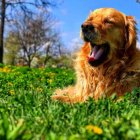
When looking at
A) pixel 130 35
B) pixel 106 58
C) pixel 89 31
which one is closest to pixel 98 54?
pixel 106 58

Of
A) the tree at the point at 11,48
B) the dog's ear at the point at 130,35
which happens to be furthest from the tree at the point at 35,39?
the dog's ear at the point at 130,35

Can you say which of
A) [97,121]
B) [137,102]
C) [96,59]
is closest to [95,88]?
[96,59]

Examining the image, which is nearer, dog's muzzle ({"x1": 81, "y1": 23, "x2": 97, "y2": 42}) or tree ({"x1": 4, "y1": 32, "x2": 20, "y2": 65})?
dog's muzzle ({"x1": 81, "y1": 23, "x2": 97, "y2": 42})

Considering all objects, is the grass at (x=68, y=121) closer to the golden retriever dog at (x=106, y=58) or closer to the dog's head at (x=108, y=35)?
the golden retriever dog at (x=106, y=58)

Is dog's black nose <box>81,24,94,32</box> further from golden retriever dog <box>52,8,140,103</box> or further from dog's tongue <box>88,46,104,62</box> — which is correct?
dog's tongue <box>88,46,104,62</box>

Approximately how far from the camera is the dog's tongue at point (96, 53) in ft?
21.7

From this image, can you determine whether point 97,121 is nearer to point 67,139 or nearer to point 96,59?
point 67,139

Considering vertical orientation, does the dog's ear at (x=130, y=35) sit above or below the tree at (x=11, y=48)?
below

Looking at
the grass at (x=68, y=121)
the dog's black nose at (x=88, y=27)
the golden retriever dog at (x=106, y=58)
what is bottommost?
the grass at (x=68, y=121)

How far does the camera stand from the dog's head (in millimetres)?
6418

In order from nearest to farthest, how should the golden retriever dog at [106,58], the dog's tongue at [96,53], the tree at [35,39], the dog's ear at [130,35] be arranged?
1. the golden retriever dog at [106,58]
2. the dog's tongue at [96,53]
3. the dog's ear at [130,35]
4. the tree at [35,39]

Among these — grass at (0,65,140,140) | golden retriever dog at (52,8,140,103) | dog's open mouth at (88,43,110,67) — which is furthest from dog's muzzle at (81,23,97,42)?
grass at (0,65,140,140)

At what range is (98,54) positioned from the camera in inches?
261

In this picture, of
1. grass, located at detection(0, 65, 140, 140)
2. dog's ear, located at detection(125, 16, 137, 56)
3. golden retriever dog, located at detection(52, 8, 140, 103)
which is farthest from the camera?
dog's ear, located at detection(125, 16, 137, 56)
